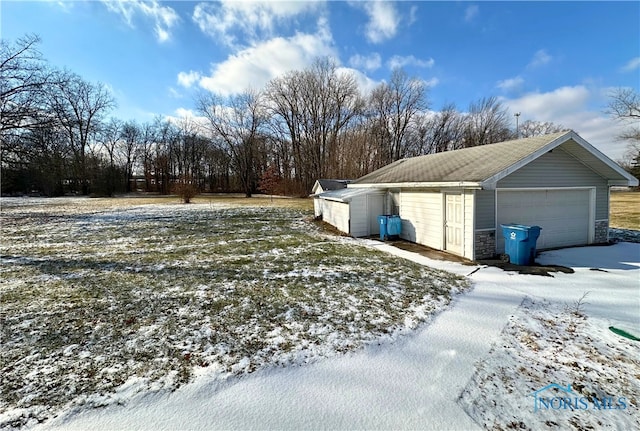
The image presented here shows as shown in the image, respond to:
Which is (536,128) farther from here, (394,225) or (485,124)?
(394,225)

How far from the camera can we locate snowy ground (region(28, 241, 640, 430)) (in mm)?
2473

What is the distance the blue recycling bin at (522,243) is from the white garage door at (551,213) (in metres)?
0.76

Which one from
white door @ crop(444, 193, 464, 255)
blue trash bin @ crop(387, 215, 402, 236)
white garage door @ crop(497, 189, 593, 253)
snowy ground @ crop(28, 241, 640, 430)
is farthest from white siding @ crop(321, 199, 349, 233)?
snowy ground @ crop(28, 241, 640, 430)

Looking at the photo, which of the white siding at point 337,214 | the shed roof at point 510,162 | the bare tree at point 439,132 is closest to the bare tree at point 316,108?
the bare tree at point 439,132

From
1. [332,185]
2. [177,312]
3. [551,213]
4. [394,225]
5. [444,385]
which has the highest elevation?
[332,185]

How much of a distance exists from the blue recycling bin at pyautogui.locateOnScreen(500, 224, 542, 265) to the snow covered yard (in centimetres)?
203

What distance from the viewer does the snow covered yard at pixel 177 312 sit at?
3.04 m

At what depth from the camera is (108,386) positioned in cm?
289

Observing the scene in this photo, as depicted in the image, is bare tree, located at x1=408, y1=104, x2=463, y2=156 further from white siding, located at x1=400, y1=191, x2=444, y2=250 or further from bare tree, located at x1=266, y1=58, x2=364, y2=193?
white siding, located at x1=400, y1=191, x2=444, y2=250

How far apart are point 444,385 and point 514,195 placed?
7.08 m

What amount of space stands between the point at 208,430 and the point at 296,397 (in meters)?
0.77

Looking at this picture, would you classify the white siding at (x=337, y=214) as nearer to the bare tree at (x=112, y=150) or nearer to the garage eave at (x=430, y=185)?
the garage eave at (x=430, y=185)

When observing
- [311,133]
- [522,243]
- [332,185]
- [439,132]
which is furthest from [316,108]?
[522,243]

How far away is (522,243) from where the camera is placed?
7.07m
